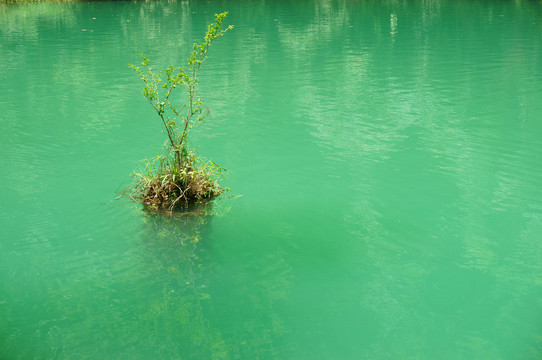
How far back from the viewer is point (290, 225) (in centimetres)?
629

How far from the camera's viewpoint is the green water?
4.52 metres

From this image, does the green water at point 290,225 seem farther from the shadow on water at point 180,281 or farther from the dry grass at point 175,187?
the dry grass at point 175,187

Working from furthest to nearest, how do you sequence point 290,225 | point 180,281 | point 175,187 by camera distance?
point 175,187 < point 290,225 < point 180,281

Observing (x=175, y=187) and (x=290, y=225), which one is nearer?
(x=290, y=225)

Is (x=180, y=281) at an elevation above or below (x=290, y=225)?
below

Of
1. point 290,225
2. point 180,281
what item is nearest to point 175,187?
point 290,225

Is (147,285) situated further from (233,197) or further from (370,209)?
(370,209)

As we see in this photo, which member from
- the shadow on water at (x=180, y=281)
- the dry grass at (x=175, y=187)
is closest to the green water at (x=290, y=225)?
the shadow on water at (x=180, y=281)

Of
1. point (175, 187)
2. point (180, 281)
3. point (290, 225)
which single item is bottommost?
point (180, 281)

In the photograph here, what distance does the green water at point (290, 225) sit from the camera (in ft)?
14.8

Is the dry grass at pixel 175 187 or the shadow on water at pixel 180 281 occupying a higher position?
the dry grass at pixel 175 187

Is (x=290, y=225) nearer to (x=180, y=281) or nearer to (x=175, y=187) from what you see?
(x=175, y=187)

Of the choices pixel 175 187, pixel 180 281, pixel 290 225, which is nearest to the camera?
pixel 180 281

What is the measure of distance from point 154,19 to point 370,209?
2844 cm
